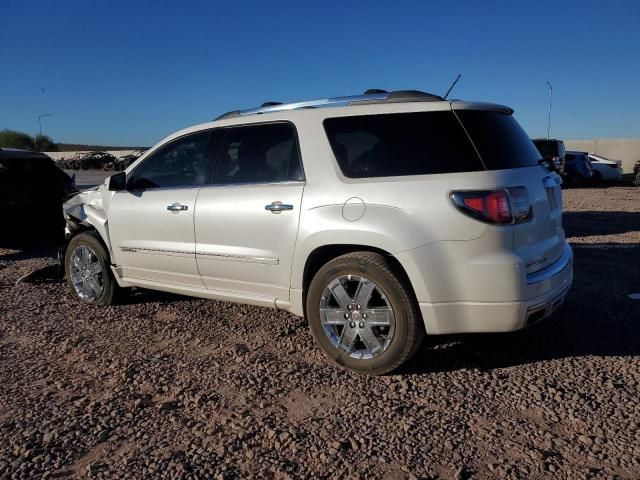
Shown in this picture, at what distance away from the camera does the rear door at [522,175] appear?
328cm

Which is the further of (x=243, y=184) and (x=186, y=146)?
(x=186, y=146)

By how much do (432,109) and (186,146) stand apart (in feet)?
→ 7.51

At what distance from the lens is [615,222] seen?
34.5ft

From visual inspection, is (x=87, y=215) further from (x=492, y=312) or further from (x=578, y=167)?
(x=578, y=167)

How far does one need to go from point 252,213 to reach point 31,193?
5.84 m

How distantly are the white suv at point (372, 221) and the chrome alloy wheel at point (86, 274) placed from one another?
1.11 m

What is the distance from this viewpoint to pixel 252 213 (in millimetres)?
3988

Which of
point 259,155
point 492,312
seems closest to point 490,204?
point 492,312

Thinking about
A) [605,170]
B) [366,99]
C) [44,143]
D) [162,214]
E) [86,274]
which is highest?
[44,143]

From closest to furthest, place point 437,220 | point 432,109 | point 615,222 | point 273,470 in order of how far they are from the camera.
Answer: point 273,470
point 437,220
point 432,109
point 615,222

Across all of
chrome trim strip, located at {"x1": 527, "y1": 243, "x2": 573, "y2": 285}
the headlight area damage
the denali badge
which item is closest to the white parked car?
chrome trim strip, located at {"x1": 527, "y1": 243, "x2": 573, "y2": 285}

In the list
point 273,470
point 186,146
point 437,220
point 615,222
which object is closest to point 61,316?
point 186,146

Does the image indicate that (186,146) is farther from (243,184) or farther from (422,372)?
(422,372)

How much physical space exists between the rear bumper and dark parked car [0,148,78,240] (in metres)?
7.11
